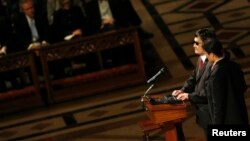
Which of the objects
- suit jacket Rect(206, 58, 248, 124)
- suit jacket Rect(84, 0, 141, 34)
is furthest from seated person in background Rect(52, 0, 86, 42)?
suit jacket Rect(206, 58, 248, 124)

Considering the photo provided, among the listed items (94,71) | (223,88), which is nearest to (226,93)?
(223,88)

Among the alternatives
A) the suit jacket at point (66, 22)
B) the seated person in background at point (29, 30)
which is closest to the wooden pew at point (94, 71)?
the seated person in background at point (29, 30)

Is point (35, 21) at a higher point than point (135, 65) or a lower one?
higher

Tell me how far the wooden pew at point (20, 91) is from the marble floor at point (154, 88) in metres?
0.12

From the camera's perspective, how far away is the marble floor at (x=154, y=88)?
25.0ft

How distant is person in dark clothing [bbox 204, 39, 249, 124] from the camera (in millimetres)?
5164

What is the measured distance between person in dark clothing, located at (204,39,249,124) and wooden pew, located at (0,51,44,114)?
12.0ft

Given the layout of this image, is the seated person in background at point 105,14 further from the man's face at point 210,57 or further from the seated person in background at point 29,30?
the man's face at point 210,57

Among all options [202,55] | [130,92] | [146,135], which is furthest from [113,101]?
[202,55]

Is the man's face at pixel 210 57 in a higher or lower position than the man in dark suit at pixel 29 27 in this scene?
lower

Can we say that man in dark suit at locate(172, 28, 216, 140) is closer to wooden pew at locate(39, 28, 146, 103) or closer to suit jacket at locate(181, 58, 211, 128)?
suit jacket at locate(181, 58, 211, 128)

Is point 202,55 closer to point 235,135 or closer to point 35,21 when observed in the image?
point 235,135

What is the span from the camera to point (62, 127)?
7.89 metres

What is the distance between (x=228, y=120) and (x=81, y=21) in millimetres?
4021
